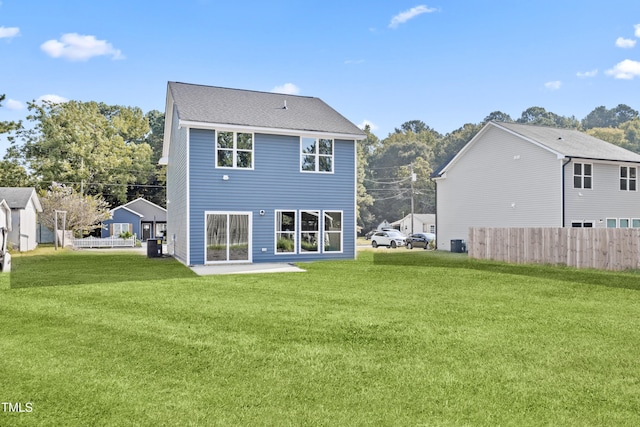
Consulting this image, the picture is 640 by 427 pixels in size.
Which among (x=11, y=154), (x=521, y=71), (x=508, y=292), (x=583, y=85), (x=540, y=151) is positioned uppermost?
(x=583, y=85)

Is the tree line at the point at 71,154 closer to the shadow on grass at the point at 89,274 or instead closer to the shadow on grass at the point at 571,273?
the shadow on grass at the point at 89,274

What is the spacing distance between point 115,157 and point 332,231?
34.8 metres

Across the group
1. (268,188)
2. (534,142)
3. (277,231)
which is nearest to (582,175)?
(534,142)

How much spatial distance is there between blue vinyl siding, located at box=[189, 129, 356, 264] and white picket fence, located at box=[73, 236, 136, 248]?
20.3 metres

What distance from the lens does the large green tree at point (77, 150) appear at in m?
43.4

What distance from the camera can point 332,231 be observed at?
1959 cm

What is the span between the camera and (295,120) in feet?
64.6

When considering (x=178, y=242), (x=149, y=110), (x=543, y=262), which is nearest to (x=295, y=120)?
(x=178, y=242)

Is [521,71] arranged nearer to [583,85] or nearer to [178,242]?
[583,85]

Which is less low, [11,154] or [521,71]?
[521,71]

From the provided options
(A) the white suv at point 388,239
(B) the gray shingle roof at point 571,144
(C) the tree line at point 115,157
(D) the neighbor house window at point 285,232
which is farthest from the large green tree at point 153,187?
(B) the gray shingle roof at point 571,144

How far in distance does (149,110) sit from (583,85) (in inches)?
2399

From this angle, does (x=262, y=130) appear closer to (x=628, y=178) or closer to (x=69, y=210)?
(x=628, y=178)

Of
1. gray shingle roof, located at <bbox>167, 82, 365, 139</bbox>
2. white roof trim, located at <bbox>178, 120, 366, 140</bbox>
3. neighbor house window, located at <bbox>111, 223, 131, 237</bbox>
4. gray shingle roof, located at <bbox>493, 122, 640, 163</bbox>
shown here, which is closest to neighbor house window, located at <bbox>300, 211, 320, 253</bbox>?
white roof trim, located at <bbox>178, 120, 366, 140</bbox>
